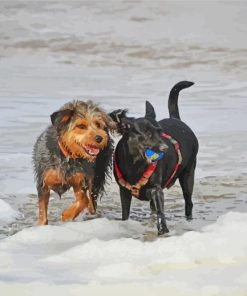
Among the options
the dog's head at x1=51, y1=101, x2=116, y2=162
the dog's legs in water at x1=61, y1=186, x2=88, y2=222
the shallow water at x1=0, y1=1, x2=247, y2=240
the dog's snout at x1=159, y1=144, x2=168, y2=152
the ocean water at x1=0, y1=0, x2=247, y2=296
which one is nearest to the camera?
the ocean water at x1=0, y1=0, x2=247, y2=296

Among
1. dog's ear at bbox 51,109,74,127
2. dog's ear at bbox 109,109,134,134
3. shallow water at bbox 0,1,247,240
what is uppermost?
dog's ear at bbox 51,109,74,127

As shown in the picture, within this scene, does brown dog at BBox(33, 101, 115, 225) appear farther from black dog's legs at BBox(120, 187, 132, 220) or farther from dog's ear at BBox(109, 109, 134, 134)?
black dog's legs at BBox(120, 187, 132, 220)

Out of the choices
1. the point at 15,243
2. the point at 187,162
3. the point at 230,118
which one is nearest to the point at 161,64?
the point at 230,118

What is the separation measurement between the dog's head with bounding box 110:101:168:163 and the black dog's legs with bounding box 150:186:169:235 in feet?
0.87

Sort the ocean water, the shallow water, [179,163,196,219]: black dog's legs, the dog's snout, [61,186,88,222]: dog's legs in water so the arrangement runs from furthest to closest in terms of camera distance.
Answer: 1. the shallow water
2. [179,163,196,219]: black dog's legs
3. [61,186,88,222]: dog's legs in water
4. the dog's snout
5. the ocean water

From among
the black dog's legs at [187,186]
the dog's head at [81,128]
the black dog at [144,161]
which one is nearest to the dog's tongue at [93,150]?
the dog's head at [81,128]

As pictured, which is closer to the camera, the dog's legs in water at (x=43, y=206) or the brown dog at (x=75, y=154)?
the brown dog at (x=75, y=154)

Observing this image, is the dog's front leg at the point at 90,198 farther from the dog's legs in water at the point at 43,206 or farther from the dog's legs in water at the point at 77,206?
the dog's legs in water at the point at 43,206

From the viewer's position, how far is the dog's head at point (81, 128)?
5.87 metres

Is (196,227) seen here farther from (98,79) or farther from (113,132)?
(98,79)

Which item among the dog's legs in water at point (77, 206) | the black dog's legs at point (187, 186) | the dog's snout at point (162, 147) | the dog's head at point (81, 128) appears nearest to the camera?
the dog's head at point (81, 128)

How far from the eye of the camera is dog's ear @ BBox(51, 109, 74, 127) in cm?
588

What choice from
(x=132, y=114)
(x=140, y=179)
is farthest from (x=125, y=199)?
(x=132, y=114)

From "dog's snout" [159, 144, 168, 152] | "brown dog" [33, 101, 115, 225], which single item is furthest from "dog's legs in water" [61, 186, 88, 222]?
"dog's snout" [159, 144, 168, 152]
